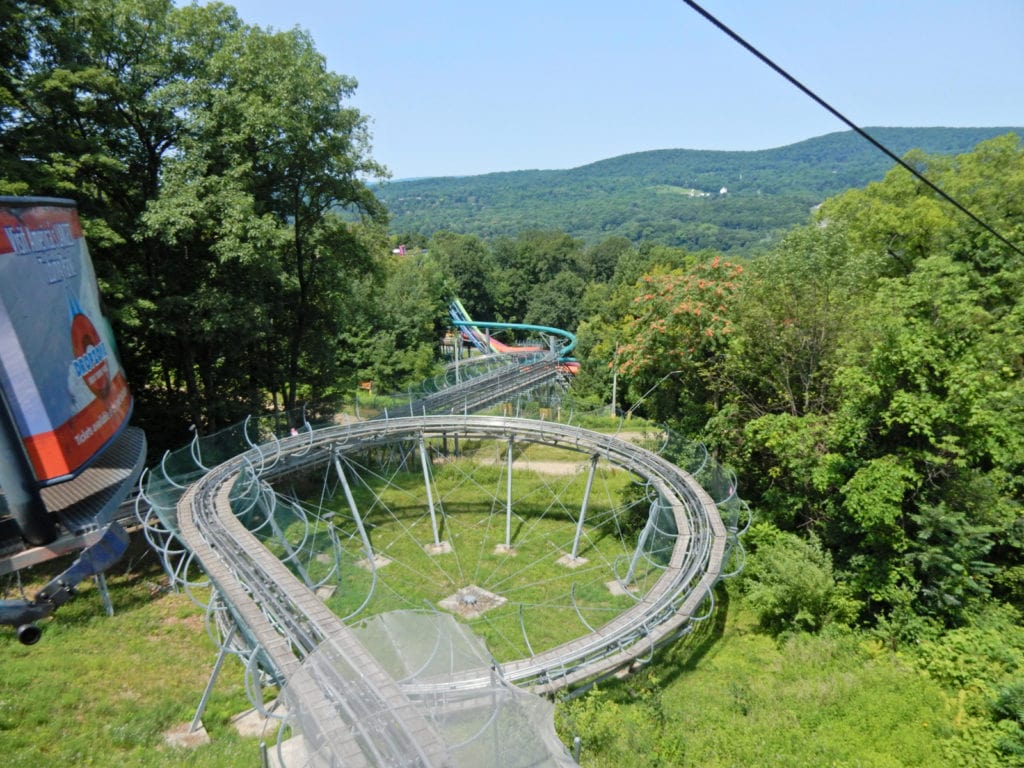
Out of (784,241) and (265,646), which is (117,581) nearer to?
(265,646)

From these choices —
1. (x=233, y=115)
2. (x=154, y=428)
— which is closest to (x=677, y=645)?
(x=154, y=428)

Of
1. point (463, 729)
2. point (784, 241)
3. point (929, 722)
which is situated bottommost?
point (929, 722)

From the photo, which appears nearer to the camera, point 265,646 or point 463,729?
point 463,729

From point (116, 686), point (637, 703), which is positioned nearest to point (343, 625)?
point (637, 703)

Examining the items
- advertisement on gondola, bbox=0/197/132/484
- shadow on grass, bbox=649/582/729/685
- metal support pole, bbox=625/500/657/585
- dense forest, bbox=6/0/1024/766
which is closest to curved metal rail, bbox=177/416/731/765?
metal support pole, bbox=625/500/657/585

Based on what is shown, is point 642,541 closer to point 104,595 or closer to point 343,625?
point 343,625

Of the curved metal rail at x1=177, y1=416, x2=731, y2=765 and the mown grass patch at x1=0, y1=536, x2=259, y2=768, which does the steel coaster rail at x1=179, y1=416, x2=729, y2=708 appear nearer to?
the curved metal rail at x1=177, y1=416, x2=731, y2=765
